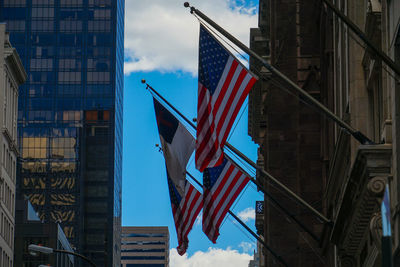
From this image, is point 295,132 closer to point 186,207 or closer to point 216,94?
point 186,207

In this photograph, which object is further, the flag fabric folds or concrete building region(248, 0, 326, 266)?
concrete building region(248, 0, 326, 266)

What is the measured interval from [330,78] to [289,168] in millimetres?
7454

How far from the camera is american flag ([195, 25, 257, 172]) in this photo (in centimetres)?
2362

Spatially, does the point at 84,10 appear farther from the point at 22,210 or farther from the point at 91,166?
the point at 22,210

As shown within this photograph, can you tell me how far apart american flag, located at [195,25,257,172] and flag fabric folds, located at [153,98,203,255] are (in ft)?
17.2

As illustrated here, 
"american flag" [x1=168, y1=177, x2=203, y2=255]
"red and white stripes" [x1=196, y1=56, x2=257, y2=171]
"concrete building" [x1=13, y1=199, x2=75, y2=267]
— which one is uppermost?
"red and white stripes" [x1=196, y1=56, x2=257, y2=171]

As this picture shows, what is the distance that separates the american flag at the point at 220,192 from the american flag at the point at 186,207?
2.20m

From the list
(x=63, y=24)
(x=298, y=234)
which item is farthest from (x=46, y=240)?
(x=298, y=234)

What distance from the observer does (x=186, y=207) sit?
32.4 meters

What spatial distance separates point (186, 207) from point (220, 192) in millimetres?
3695

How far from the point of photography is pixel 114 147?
18362 centimetres

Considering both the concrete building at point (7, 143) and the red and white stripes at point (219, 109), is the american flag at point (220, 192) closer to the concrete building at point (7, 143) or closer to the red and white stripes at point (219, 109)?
the red and white stripes at point (219, 109)

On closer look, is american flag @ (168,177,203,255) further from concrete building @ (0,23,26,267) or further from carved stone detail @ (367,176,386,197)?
concrete building @ (0,23,26,267)

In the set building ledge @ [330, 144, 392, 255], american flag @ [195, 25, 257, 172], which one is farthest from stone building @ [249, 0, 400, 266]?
american flag @ [195, 25, 257, 172]
